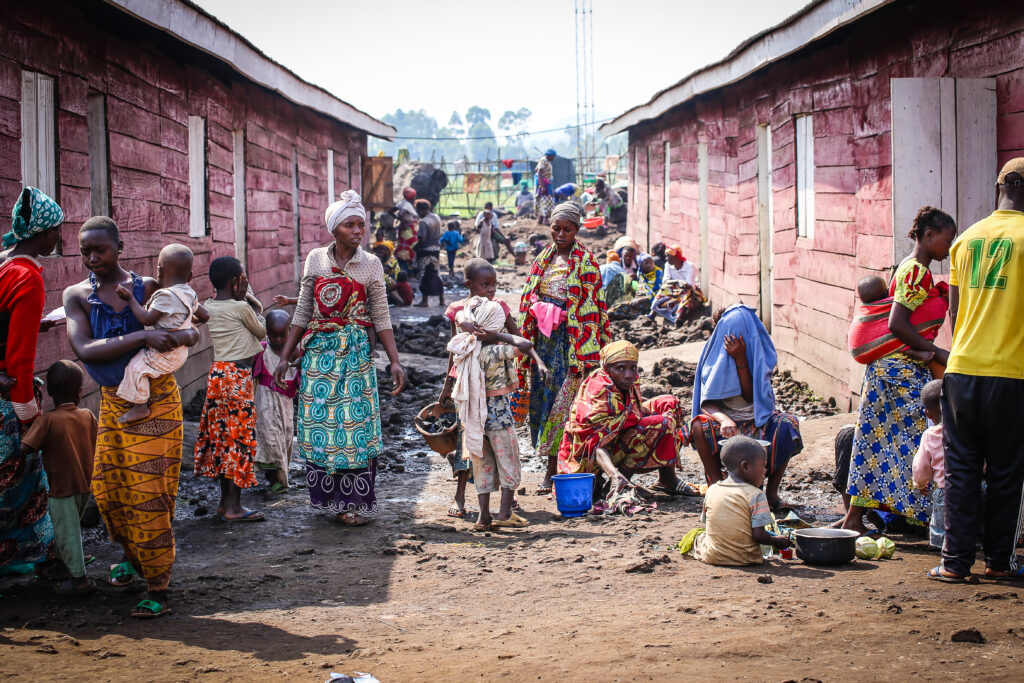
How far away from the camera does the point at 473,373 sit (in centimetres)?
614

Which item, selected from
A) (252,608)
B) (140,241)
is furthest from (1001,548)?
(140,241)

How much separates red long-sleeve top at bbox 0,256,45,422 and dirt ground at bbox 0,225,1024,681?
108 centimetres

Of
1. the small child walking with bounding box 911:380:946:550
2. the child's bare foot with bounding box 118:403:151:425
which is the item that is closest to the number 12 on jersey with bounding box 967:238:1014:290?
the small child walking with bounding box 911:380:946:550

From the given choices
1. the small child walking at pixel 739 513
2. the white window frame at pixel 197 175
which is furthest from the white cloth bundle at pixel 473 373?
the white window frame at pixel 197 175

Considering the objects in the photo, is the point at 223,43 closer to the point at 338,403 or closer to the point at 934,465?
the point at 338,403

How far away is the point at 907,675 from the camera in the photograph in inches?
137

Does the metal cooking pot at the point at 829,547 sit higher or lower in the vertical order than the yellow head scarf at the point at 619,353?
lower

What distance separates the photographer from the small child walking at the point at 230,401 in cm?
637

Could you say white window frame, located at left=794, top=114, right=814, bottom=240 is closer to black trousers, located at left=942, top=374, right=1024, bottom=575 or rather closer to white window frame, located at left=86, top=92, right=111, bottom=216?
black trousers, located at left=942, top=374, right=1024, bottom=575

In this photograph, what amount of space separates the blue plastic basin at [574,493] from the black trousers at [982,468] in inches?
91.2

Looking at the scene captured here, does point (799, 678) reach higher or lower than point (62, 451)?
lower

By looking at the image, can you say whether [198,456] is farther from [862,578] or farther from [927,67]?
[927,67]

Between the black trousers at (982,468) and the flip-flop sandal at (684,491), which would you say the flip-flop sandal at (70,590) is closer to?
the flip-flop sandal at (684,491)

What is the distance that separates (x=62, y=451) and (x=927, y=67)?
6602mm
